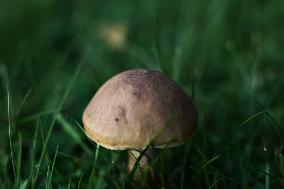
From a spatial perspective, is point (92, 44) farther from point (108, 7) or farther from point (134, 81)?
point (134, 81)

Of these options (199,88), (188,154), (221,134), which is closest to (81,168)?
(188,154)

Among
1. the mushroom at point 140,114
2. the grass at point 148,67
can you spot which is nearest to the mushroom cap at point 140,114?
the mushroom at point 140,114

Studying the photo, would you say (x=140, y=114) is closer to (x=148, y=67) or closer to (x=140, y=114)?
(x=140, y=114)

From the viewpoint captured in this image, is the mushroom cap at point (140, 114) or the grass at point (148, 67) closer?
the mushroom cap at point (140, 114)

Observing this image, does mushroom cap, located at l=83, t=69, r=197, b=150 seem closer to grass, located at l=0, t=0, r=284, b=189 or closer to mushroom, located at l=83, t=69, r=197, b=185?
mushroom, located at l=83, t=69, r=197, b=185

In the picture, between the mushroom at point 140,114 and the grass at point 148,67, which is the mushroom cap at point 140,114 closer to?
the mushroom at point 140,114

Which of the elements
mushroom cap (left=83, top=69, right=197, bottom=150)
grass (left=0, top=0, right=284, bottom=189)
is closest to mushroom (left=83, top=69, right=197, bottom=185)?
mushroom cap (left=83, top=69, right=197, bottom=150)
